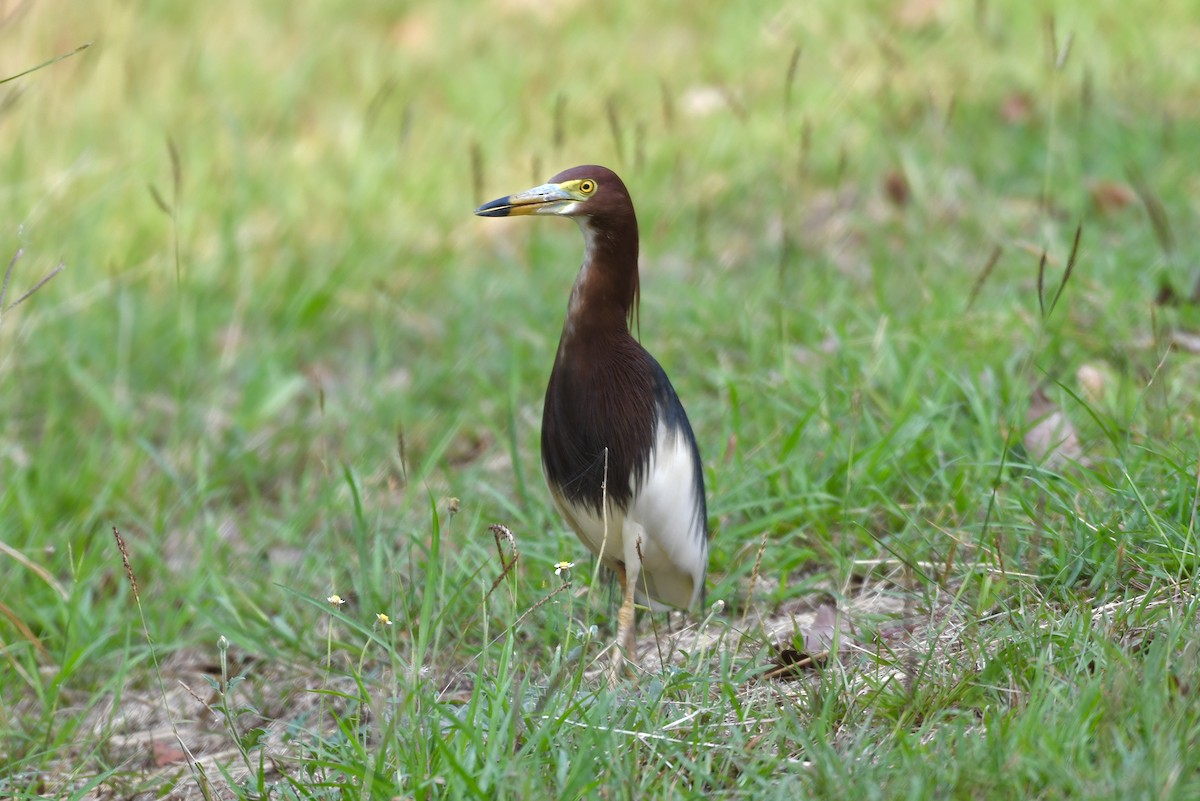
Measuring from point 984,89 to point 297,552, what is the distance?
3.39 meters

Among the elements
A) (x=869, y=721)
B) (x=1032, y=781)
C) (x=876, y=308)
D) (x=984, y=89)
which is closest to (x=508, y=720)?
(x=869, y=721)

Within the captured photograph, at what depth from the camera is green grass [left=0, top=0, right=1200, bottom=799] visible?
213 cm

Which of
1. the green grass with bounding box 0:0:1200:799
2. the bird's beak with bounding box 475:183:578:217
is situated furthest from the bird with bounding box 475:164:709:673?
the green grass with bounding box 0:0:1200:799

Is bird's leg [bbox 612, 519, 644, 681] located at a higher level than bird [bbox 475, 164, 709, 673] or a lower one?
lower

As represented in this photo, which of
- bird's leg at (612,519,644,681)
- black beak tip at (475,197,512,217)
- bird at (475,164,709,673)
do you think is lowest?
bird's leg at (612,519,644,681)

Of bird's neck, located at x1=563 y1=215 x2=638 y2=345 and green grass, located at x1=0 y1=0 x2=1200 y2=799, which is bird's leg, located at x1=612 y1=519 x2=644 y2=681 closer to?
green grass, located at x1=0 y1=0 x2=1200 y2=799

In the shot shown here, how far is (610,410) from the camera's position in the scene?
93.9 inches

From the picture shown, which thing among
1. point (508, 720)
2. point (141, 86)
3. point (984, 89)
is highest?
point (141, 86)

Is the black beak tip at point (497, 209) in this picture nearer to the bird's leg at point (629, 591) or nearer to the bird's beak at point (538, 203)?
the bird's beak at point (538, 203)

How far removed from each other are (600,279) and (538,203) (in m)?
0.18

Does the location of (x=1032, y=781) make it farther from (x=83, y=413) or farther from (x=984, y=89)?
(x=984, y=89)

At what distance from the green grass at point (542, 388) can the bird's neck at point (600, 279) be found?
455mm

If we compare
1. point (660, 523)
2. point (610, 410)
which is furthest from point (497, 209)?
point (660, 523)

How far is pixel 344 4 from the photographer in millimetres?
6656
